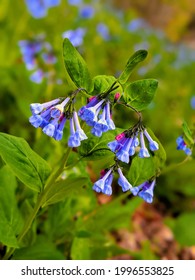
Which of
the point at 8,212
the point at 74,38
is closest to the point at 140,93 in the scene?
the point at 8,212

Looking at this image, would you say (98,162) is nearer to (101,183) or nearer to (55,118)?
(101,183)

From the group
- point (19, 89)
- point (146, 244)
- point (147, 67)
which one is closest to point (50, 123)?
point (146, 244)

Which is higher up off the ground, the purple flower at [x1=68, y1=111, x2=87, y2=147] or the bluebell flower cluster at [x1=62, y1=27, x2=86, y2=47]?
the bluebell flower cluster at [x1=62, y1=27, x2=86, y2=47]

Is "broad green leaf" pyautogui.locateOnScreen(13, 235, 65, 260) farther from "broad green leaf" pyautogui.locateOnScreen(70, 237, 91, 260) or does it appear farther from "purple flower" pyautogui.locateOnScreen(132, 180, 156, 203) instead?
"purple flower" pyautogui.locateOnScreen(132, 180, 156, 203)

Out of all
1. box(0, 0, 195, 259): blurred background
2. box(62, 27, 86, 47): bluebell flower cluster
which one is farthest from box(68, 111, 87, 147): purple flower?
box(62, 27, 86, 47): bluebell flower cluster

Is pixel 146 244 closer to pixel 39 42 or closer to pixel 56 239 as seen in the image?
pixel 56 239

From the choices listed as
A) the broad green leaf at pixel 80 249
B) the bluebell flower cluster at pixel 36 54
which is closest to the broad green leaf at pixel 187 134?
the broad green leaf at pixel 80 249
